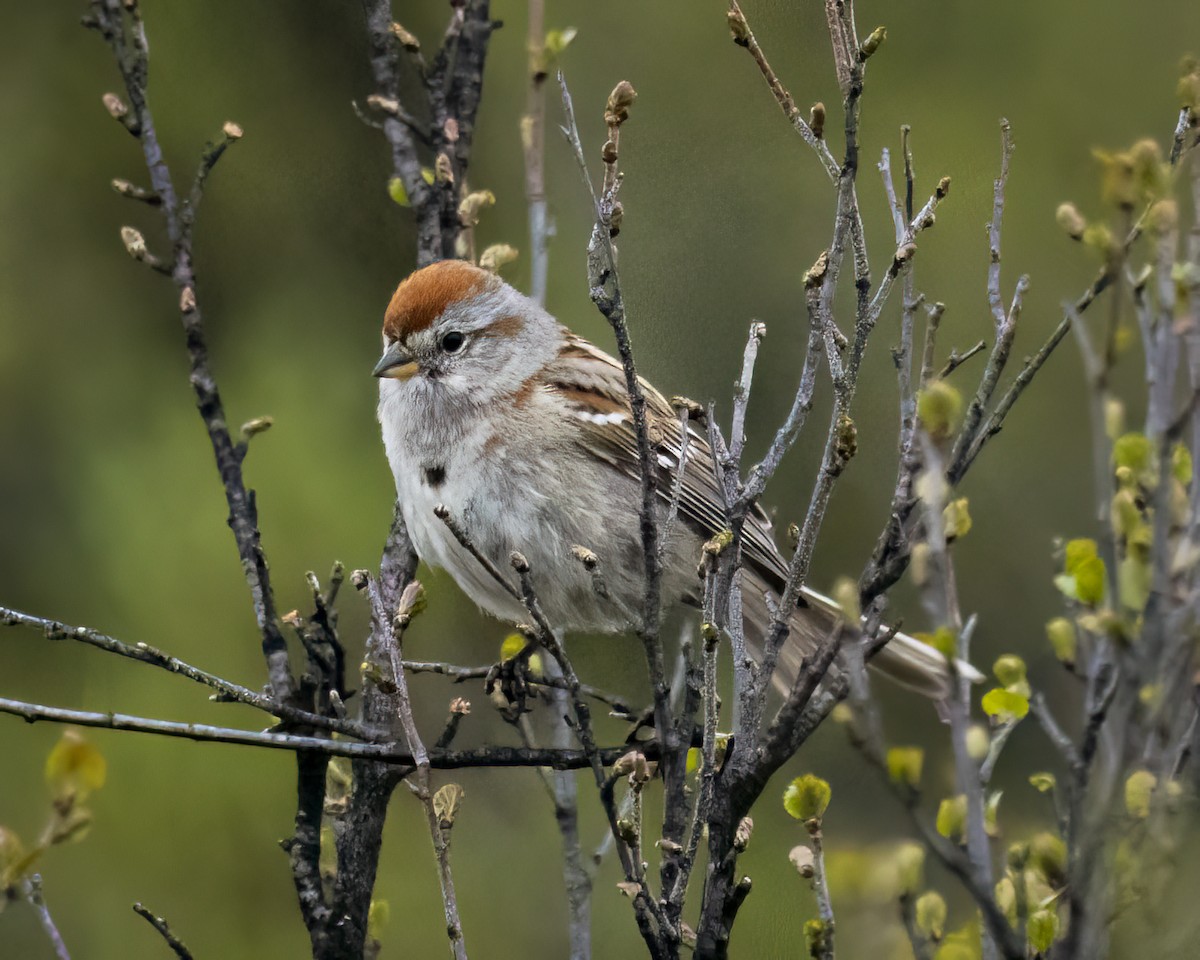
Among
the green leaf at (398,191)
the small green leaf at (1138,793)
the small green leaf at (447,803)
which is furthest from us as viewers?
the green leaf at (398,191)

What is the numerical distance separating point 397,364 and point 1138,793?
2005 mm

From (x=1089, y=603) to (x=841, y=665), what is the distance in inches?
29.2

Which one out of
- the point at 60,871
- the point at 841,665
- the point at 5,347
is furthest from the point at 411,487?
the point at 5,347

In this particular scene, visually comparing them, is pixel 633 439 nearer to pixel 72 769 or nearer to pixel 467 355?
pixel 467 355

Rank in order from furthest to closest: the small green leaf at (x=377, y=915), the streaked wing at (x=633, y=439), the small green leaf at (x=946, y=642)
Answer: the streaked wing at (x=633, y=439)
the small green leaf at (x=377, y=915)
the small green leaf at (x=946, y=642)

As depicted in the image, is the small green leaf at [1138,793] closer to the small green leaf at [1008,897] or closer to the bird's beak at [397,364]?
the small green leaf at [1008,897]

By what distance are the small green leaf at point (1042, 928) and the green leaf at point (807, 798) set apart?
0.99ft

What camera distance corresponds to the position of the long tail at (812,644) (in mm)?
3209

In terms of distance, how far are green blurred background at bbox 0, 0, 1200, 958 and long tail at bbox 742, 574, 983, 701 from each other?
0.45 metres

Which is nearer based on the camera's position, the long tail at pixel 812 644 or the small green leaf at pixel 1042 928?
the small green leaf at pixel 1042 928

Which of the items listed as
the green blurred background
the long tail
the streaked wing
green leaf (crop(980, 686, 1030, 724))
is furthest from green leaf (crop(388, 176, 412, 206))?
green leaf (crop(980, 686, 1030, 724))

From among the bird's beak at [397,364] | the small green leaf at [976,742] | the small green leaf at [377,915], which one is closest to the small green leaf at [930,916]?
the small green leaf at [976,742]

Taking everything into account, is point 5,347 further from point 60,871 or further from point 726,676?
point 726,676

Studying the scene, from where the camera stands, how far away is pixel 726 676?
13.5ft
